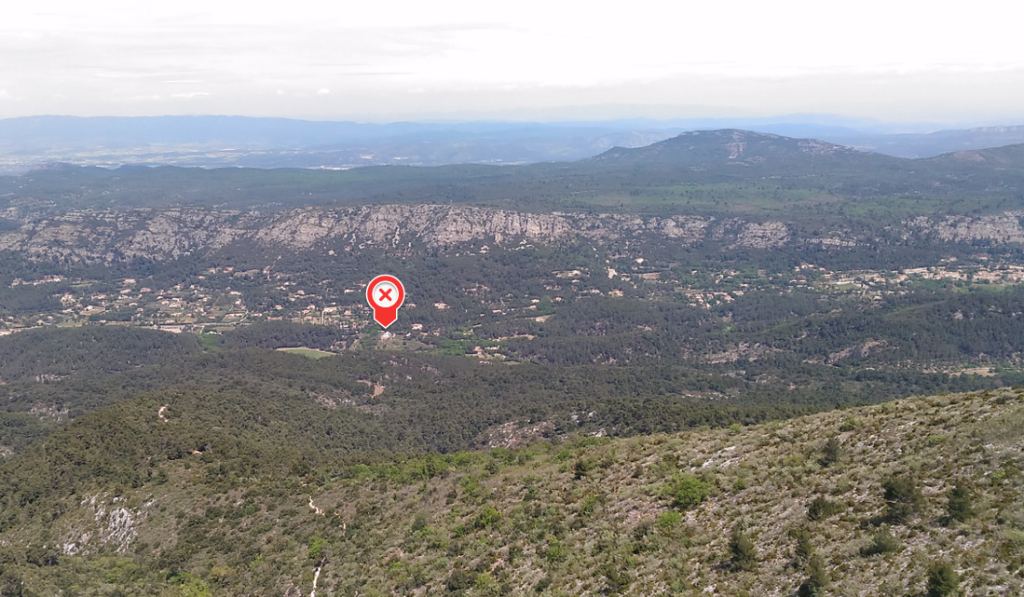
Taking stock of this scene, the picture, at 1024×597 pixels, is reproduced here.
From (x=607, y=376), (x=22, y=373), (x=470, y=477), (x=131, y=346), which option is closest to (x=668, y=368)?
(x=607, y=376)

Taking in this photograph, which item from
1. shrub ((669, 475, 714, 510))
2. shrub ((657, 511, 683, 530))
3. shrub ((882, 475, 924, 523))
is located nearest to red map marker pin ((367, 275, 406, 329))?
shrub ((669, 475, 714, 510))

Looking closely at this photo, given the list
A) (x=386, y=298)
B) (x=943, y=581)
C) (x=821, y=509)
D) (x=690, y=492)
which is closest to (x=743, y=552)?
(x=821, y=509)

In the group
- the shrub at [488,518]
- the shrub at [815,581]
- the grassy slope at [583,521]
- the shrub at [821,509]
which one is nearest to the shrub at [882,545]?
the grassy slope at [583,521]

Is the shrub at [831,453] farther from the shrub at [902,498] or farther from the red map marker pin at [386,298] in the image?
the red map marker pin at [386,298]

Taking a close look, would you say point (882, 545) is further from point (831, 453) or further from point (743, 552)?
point (831, 453)

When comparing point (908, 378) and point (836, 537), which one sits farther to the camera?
point (908, 378)

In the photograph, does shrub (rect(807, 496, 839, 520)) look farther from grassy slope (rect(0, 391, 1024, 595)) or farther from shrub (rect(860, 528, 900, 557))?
shrub (rect(860, 528, 900, 557))

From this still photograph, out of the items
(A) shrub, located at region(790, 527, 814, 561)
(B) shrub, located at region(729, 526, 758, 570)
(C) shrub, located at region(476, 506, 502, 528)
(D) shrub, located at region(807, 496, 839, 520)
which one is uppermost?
(D) shrub, located at region(807, 496, 839, 520)

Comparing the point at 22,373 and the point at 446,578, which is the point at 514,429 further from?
the point at 22,373
